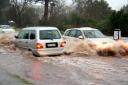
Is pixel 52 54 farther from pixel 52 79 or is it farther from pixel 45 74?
pixel 52 79

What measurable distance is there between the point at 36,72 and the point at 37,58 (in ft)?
18.3

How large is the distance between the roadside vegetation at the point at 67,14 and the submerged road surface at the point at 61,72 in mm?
31263

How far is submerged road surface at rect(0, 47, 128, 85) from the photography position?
42.0ft

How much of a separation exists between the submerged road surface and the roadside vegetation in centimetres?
3126

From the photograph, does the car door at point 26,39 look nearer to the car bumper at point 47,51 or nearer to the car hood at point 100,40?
the car bumper at point 47,51

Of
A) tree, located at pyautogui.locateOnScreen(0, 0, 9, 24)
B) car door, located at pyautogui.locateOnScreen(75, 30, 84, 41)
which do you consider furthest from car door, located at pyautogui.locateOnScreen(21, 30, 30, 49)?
tree, located at pyautogui.locateOnScreen(0, 0, 9, 24)

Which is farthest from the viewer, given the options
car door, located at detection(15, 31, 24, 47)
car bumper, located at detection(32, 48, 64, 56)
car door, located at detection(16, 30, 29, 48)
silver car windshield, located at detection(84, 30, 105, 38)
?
silver car windshield, located at detection(84, 30, 105, 38)

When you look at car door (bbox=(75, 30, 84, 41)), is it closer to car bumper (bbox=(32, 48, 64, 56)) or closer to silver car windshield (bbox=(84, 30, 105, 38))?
Result: silver car windshield (bbox=(84, 30, 105, 38))

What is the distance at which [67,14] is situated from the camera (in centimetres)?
7894

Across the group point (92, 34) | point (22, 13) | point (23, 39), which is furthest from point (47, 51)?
point (22, 13)

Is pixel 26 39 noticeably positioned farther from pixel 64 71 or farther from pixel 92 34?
pixel 64 71

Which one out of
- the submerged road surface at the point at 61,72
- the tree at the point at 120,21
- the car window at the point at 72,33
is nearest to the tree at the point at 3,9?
the tree at the point at 120,21

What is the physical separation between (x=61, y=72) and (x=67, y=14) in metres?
63.8

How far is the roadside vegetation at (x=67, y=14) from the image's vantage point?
2037 inches
